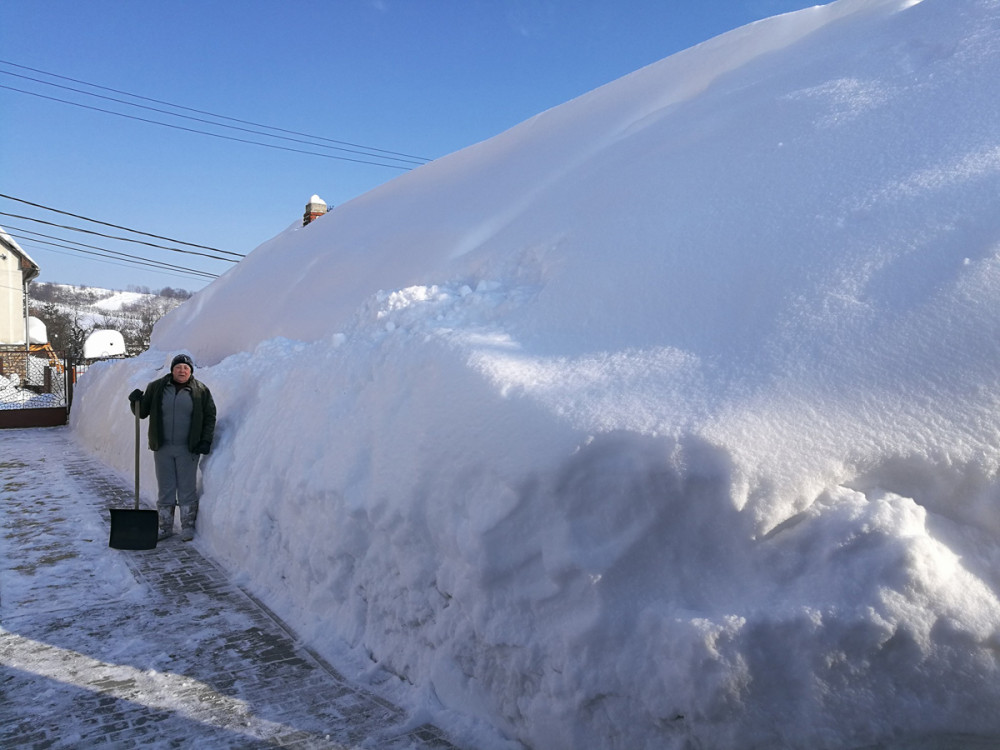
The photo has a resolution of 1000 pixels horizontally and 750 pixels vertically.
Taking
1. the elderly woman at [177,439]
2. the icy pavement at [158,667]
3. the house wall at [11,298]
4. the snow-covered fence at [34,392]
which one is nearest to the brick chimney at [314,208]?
the snow-covered fence at [34,392]

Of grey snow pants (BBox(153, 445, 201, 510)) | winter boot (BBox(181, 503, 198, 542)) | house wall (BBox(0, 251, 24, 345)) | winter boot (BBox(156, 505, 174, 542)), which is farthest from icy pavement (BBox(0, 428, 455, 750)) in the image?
house wall (BBox(0, 251, 24, 345))

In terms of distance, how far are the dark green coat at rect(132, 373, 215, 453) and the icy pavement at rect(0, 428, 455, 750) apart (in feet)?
3.05

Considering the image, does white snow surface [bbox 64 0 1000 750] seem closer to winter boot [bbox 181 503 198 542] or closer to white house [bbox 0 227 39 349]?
winter boot [bbox 181 503 198 542]

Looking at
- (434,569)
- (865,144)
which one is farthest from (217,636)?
(865,144)

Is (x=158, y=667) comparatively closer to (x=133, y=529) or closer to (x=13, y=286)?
(x=133, y=529)

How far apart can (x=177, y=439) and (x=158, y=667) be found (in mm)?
2834

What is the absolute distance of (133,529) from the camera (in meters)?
5.55

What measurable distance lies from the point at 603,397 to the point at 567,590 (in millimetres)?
833

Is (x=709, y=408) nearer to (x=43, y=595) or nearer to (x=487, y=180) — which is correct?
(x=43, y=595)

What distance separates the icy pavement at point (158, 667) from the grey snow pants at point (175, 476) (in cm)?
48

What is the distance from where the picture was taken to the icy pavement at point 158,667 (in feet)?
9.57

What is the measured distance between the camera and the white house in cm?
3716

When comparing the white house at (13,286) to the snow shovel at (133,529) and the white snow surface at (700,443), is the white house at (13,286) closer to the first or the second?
the snow shovel at (133,529)

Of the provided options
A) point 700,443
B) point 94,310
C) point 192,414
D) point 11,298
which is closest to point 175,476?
point 192,414
